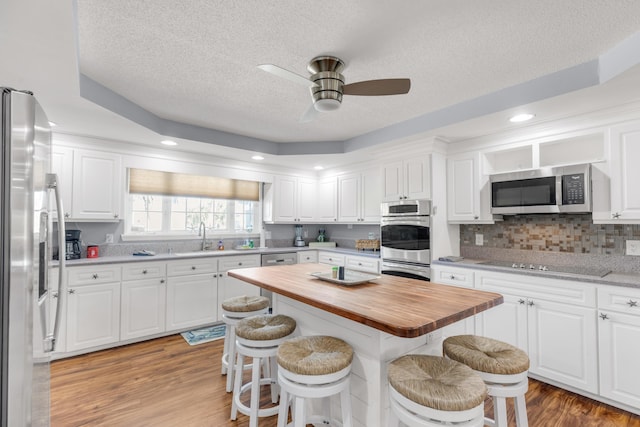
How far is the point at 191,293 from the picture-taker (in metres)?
3.73

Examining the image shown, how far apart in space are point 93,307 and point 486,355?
351cm

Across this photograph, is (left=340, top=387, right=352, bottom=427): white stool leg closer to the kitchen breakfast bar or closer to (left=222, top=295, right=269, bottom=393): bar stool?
the kitchen breakfast bar

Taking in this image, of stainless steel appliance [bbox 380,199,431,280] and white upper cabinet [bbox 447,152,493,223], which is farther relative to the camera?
stainless steel appliance [bbox 380,199,431,280]

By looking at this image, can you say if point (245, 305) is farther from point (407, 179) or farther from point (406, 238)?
point (407, 179)

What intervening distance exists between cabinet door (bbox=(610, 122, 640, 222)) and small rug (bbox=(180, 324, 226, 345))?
397cm

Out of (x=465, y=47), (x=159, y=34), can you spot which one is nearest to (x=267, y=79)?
(x=159, y=34)

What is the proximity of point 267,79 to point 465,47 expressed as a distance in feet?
4.65

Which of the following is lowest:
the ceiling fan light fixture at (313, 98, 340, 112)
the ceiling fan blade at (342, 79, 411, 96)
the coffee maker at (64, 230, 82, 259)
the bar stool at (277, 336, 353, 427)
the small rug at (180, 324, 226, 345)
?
the small rug at (180, 324, 226, 345)

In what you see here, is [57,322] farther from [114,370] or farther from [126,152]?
[126,152]

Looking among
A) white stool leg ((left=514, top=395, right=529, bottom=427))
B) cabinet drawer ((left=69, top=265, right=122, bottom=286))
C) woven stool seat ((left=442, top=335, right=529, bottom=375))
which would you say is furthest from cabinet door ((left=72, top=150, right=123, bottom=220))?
white stool leg ((left=514, top=395, right=529, bottom=427))

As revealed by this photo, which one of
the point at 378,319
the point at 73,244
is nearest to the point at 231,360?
the point at 378,319

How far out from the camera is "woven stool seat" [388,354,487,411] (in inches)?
45.4

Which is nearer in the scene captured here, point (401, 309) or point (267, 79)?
point (401, 309)

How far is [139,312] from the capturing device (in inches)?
133
